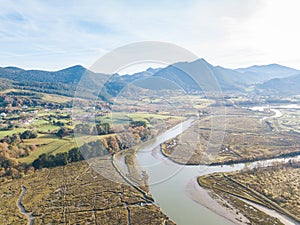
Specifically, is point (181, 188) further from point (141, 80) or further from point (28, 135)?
point (28, 135)

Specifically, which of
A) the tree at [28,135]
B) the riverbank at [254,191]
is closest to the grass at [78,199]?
the riverbank at [254,191]

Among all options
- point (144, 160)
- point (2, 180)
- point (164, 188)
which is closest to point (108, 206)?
point (164, 188)

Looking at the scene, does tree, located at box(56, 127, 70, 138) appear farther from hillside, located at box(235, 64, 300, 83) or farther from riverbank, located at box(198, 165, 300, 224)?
hillside, located at box(235, 64, 300, 83)

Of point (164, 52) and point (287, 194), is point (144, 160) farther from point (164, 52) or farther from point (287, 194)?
point (164, 52)

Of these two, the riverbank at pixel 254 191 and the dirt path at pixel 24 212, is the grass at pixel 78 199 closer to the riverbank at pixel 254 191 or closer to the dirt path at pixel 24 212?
the dirt path at pixel 24 212

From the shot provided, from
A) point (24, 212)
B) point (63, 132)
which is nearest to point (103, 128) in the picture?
point (63, 132)

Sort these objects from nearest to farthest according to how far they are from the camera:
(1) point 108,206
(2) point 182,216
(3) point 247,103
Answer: (2) point 182,216, (1) point 108,206, (3) point 247,103

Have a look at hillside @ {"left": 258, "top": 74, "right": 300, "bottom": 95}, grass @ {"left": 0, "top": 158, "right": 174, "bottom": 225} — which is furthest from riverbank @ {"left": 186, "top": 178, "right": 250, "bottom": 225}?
hillside @ {"left": 258, "top": 74, "right": 300, "bottom": 95}
